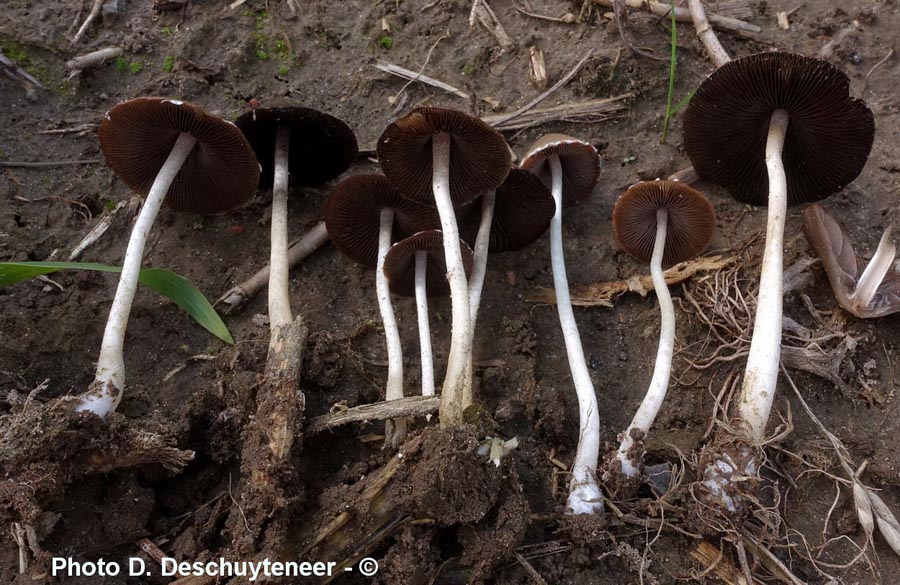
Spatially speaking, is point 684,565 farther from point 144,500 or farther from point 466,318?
point 144,500

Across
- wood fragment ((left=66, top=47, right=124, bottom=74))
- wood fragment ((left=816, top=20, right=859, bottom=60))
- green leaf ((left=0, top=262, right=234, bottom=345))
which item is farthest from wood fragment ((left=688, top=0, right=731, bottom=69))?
wood fragment ((left=66, top=47, right=124, bottom=74))

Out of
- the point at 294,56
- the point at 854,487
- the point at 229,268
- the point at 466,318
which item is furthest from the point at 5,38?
the point at 854,487

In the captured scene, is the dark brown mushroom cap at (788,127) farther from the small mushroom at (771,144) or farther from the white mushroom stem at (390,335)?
the white mushroom stem at (390,335)

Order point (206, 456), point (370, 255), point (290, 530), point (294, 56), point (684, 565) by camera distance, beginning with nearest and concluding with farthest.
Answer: point (290, 530) < point (684, 565) < point (206, 456) < point (370, 255) < point (294, 56)

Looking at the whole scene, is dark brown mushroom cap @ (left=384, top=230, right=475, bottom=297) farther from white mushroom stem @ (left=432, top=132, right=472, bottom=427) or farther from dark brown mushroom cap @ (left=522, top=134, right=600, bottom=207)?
dark brown mushroom cap @ (left=522, top=134, right=600, bottom=207)

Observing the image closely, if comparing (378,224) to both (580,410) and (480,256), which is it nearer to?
(480,256)

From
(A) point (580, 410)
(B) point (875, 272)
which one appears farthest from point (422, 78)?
(B) point (875, 272)
